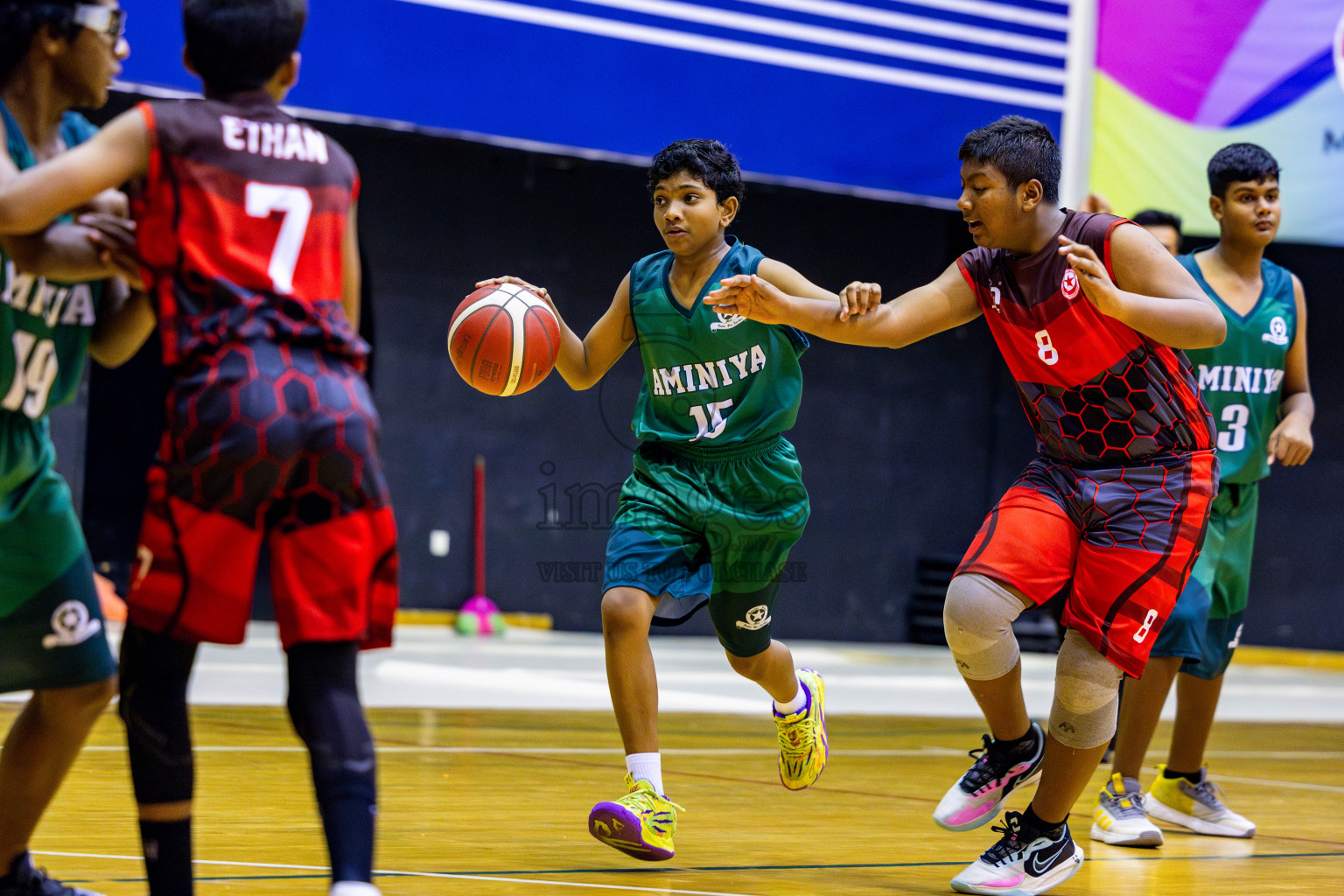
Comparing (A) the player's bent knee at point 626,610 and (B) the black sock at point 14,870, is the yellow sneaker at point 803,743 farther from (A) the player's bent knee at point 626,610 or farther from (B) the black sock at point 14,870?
(B) the black sock at point 14,870

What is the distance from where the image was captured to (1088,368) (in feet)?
11.0

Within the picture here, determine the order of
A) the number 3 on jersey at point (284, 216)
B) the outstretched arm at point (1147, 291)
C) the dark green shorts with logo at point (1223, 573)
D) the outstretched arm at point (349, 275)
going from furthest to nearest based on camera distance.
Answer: the dark green shorts with logo at point (1223, 573) → the outstretched arm at point (1147, 291) → the outstretched arm at point (349, 275) → the number 3 on jersey at point (284, 216)

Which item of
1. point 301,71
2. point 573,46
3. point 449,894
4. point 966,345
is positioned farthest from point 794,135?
point 449,894

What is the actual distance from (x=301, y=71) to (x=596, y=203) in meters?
3.77

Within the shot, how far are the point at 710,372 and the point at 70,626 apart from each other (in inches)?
72.7

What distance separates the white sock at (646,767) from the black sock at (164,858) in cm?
135

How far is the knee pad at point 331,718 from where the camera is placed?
7.38 feet

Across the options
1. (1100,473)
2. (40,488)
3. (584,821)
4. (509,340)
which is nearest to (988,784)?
(1100,473)

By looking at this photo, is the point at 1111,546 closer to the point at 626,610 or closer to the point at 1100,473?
the point at 1100,473

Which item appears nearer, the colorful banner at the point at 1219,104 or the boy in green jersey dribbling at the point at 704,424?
the boy in green jersey dribbling at the point at 704,424

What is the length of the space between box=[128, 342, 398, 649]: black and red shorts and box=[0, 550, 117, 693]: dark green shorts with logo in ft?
0.79

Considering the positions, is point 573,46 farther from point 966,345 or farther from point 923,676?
point 966,345

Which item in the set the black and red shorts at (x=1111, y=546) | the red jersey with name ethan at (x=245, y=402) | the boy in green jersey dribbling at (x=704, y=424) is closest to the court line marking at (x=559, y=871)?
the boy in green jersey dribbling at (x=704, y=424)

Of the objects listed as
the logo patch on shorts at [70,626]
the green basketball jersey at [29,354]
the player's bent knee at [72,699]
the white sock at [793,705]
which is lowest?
the white sock at [793,705]
